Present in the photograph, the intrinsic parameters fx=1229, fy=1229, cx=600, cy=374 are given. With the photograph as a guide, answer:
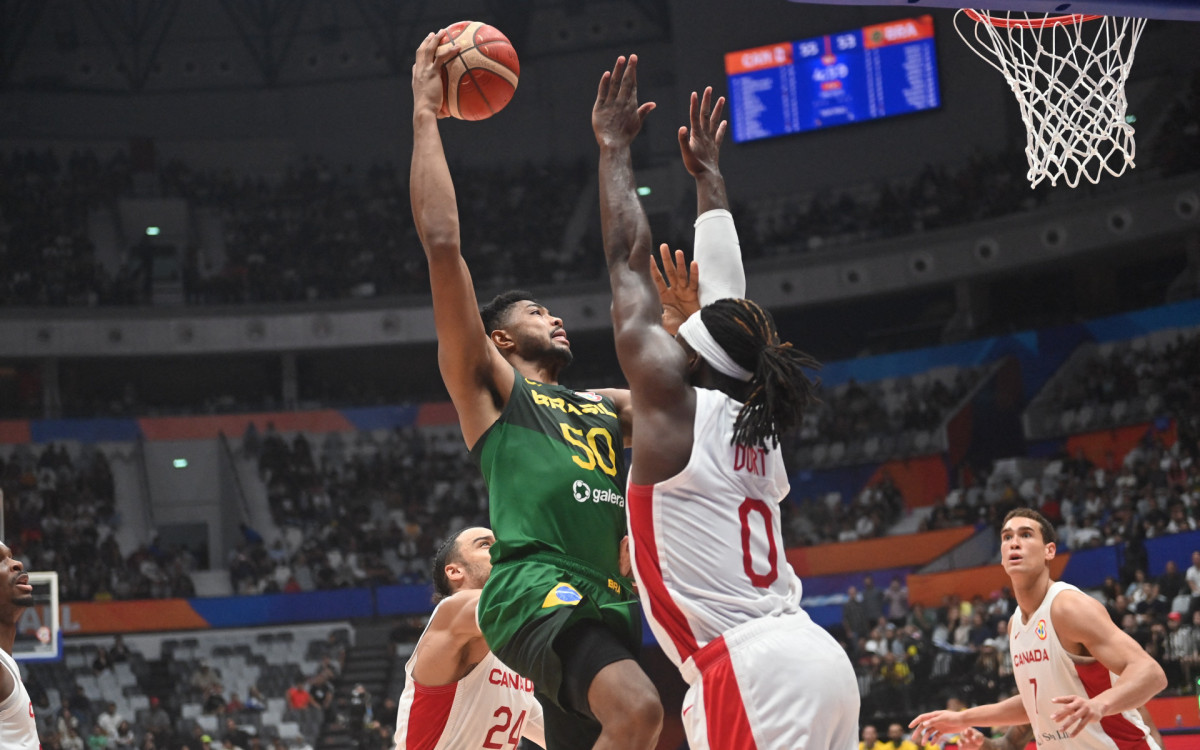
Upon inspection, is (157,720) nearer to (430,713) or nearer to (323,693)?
(323,693)

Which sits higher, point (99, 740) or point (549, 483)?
point (549, 483)

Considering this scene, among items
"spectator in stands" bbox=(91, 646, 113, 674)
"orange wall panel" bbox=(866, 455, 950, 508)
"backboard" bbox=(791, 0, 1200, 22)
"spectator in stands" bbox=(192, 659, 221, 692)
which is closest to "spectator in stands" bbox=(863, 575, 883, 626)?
"orange wall panel" bbox=(866, 455, 950, 508)

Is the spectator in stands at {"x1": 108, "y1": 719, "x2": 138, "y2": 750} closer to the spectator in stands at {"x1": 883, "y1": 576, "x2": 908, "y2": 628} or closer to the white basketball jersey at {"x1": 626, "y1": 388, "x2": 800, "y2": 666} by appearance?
the spectator in stands at {"x1": 883, "y1": 576, "x2": 908, "y2": 628}

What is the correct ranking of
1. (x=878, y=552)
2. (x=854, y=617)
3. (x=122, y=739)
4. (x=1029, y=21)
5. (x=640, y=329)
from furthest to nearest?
(x=878, y=552) < (x=854, y=617) < (x=122, y=739) < (x=1029, y=21) < (x=640, y=329)

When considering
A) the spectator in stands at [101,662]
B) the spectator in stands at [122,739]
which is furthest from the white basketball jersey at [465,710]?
the spectator in stands at [101,662]

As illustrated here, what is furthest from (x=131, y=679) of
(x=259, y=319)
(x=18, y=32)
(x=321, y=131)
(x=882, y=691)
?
(x=18, y=32)

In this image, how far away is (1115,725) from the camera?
18.1ft

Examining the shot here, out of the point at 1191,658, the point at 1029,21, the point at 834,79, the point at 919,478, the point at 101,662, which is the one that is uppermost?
the point at 834,79

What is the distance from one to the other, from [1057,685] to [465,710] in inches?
107

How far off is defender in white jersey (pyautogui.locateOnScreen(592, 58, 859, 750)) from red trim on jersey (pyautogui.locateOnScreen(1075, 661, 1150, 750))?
2872 millimetres

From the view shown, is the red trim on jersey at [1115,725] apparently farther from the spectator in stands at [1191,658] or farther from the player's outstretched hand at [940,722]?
the spectator in stands at [1191,658]

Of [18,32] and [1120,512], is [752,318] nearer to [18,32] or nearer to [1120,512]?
[1120,512]

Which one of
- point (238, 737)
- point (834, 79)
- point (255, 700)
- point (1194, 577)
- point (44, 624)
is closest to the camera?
point (44, 624)

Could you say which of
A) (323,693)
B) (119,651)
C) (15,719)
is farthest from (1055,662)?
(119,651)
